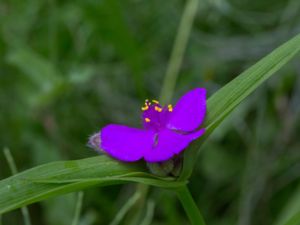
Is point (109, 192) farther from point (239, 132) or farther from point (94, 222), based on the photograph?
point (239, 132)

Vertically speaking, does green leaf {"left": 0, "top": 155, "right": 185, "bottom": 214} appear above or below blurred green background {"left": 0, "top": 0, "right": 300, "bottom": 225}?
below

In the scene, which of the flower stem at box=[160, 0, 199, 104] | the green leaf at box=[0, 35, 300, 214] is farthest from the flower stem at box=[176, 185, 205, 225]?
the flower stem at box=[160, 0, 199, 104]

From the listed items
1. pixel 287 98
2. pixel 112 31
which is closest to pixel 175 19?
pixel 112 31

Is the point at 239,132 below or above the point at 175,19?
below

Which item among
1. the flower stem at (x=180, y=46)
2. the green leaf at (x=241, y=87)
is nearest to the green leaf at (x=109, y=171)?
the green leaf at (x=241, y=87)

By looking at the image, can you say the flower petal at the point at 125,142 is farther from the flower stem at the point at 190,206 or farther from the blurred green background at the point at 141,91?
the blurred green background at the point at 141,91

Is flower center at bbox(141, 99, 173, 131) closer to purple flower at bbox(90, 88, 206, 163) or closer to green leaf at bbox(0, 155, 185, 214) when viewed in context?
purple flower at bbox(90, 88, 206, 163)
